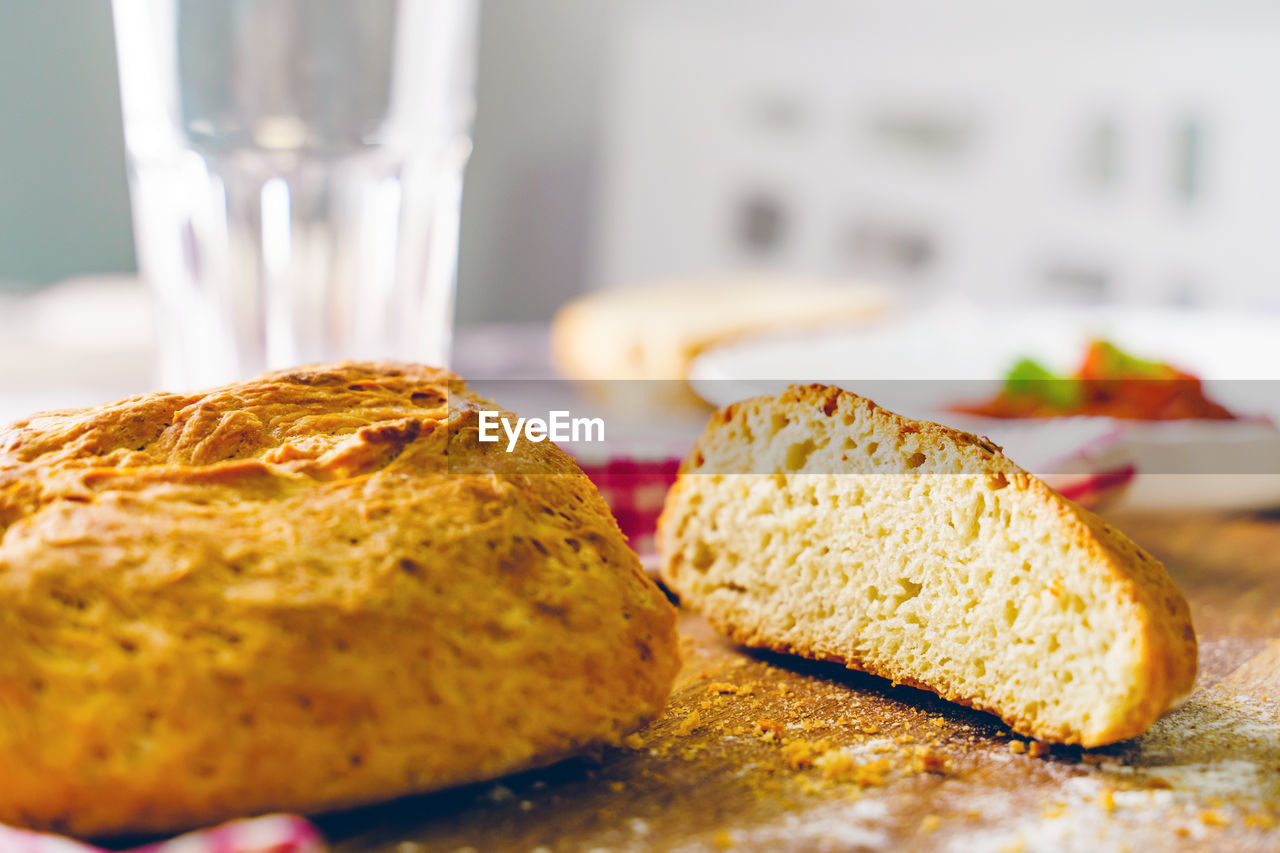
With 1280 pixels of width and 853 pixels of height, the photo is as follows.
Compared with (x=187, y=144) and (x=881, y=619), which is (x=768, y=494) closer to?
(x=881, y=619)

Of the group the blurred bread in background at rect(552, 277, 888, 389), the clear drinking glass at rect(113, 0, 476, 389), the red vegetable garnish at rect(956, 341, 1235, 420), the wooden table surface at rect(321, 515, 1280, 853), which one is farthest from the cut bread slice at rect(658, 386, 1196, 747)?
the blurred bread in background at rect(552, 277, 888, 389)

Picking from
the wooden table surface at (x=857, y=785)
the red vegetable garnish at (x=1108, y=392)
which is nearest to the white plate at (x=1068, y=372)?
the red vegetable garnish at (x=1108, y=392)

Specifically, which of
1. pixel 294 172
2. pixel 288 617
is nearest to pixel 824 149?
pixel 294 172

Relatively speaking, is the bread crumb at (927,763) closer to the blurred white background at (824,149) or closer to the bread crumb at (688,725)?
the bread crumb at (688,725)

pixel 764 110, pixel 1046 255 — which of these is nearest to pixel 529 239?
pixel 764 110

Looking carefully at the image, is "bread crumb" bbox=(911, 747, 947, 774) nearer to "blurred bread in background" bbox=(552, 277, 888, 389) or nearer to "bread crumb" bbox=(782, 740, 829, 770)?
"bread crumb" bbox=(782, 740, 829, 770)
